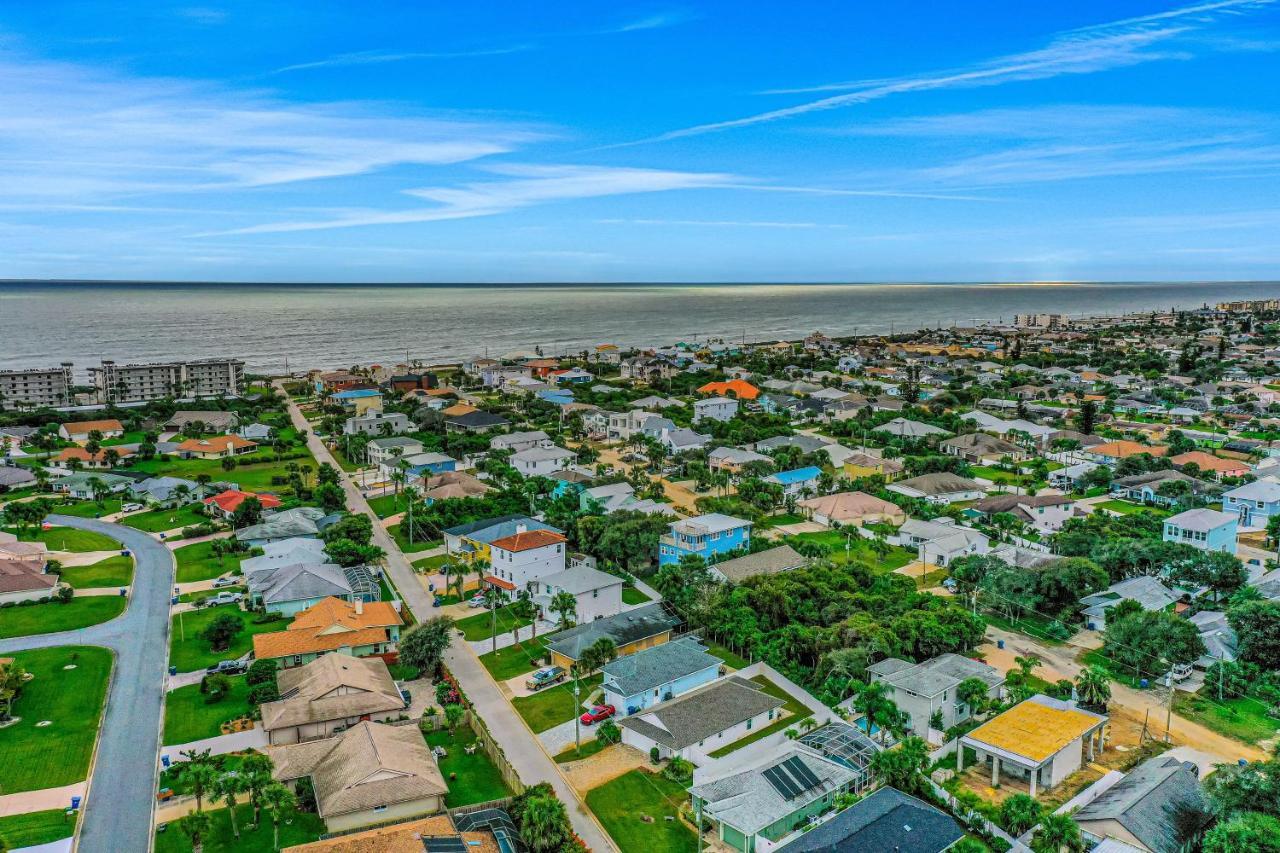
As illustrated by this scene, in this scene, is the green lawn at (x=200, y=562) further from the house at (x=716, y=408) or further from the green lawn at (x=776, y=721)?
the house at (x=716, y=408)

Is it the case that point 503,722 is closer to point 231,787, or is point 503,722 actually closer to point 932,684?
point 231,787

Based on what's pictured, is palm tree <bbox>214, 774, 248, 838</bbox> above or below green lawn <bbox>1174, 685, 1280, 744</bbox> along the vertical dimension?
above

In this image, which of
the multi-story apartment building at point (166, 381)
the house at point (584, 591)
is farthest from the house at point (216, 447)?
the house at point (584, 591)

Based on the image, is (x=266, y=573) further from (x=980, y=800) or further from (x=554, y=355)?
(x=554, y=355)

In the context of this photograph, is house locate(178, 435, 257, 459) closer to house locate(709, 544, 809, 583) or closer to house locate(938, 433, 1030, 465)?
house locate(709, 544, 809, 583)

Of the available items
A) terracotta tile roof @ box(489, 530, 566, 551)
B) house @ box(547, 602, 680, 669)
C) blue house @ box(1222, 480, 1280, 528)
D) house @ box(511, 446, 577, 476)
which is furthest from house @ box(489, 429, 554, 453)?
blue house @ box(1222, 480, 1280, 528)

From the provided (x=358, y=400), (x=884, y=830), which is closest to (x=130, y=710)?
(x=884, y=830)
